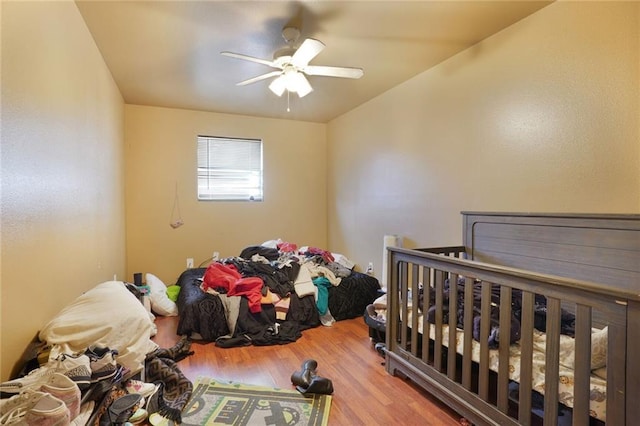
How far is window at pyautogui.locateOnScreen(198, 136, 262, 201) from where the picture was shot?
4.57 m

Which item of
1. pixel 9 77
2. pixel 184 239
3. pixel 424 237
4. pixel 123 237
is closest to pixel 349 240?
pixel 424 237

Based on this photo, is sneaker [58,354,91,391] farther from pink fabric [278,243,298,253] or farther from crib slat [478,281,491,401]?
pink fabric [278,243,298,253]

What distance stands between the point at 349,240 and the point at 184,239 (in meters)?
2.32

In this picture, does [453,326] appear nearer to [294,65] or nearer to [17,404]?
[17,404]

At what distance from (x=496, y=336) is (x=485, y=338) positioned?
0.06 meters

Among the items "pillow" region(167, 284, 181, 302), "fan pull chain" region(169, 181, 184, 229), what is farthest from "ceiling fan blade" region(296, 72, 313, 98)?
"pillow" region(167, 284, 181, 302)

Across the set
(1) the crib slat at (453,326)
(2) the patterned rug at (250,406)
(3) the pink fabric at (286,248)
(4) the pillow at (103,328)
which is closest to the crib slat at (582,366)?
(1) the crib slat at (453,326)

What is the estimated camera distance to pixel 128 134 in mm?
4137

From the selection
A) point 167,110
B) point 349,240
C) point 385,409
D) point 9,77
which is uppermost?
point 167,110

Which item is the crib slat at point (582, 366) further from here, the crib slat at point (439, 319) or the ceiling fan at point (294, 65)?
the ceiling fan at point (294, 65)

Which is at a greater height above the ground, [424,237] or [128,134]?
[128,134]

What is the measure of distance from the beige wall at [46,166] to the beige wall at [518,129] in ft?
9.41

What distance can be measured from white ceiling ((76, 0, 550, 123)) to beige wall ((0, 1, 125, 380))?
1.20 feet

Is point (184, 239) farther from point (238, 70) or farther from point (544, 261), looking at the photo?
point (544, 261)
